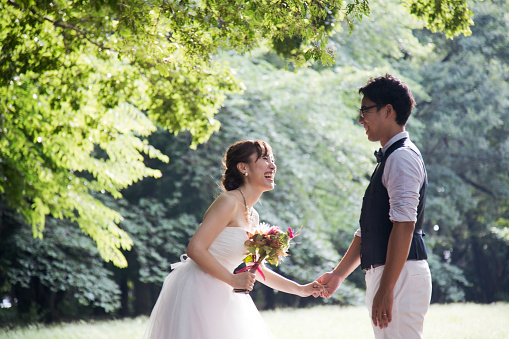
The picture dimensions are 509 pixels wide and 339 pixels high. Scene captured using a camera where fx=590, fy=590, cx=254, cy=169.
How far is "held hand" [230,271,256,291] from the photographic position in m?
4.57

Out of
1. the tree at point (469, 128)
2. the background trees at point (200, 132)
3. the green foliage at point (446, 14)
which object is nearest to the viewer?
the green foliage at point (446, 14)

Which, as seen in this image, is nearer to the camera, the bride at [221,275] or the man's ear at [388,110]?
the man's ear at [388,110]

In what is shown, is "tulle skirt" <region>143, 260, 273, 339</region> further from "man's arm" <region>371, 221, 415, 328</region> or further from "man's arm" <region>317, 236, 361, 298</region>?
"man's arm" <region>371, 221, 415, 328</region>

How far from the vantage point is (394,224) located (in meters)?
3.91

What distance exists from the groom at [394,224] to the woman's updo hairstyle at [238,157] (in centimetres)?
105

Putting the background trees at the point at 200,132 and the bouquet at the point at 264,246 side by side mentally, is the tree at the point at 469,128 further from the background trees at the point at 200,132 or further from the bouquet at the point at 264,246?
the bouquet at the point at 264,246

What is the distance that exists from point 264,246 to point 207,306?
0.65 m

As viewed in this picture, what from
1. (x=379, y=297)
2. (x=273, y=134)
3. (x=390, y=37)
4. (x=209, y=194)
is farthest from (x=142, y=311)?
(x=379, y=297)

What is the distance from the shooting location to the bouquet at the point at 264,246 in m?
4.73

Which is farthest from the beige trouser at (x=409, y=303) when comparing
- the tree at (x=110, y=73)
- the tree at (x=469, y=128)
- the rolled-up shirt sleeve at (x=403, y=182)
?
the tree at (x=469, y=128)

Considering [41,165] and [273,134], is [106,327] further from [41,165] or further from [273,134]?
[273,134]

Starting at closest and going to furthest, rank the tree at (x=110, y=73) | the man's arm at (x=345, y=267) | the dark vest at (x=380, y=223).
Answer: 1. the dark vest at (x=380, y=223)
2. the man's arm at (x=345, y=267)
3. the tree at (x=110, y=73)

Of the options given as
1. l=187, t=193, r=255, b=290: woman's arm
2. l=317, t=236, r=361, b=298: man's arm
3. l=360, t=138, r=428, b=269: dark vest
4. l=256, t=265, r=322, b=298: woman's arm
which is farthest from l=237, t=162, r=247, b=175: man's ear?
l=360, t=138, r=428, b=269: dark vest

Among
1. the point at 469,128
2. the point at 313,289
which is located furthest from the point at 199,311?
the point at 469,128
